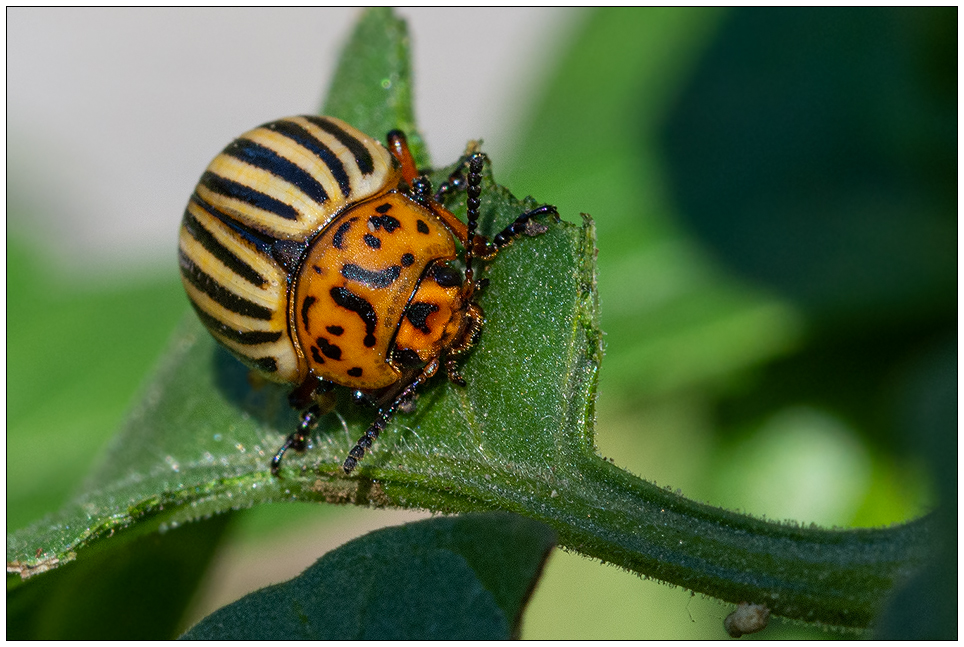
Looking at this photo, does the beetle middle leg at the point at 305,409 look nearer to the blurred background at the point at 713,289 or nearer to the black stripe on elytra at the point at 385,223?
the black stripe on elytra at the point at 385,223

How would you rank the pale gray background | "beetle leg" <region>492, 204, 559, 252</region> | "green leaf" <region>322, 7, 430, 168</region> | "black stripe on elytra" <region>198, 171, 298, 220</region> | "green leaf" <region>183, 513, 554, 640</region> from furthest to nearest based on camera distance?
the pale gray background < "green leaf" <region>322, 7, 430, 168</region> < "black stripe on elytra" <region>198, 171, 298, 220</region> < "beetle leg" <region>492, 204, 559, 252</region> < "green leaf" <region>183, 513, 554, 640</region>

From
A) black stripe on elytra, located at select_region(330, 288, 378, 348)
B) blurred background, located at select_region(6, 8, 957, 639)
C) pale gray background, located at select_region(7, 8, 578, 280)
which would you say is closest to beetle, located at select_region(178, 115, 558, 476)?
black stripe on elytra, located at select_region(330, 288, 378, 348)

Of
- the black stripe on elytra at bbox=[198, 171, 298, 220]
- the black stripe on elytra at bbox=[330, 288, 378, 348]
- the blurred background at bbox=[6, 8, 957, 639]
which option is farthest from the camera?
the blurred background at bbox=[6, 8, 957, 639]

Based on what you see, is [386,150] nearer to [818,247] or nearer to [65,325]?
[818,247]

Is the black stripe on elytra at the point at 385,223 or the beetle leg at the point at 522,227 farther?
the black stripe on elytra at the point at 385,223

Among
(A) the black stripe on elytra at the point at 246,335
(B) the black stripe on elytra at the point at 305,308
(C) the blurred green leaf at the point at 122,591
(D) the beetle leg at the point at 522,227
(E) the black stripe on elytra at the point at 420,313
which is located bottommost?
(C) the blurred green leaf at the point at 122,591

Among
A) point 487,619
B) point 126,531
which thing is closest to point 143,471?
point 126,531

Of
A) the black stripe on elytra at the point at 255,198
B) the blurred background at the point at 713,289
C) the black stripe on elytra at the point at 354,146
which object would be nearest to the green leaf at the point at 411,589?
the black stripe on elytra at the point at 255,198

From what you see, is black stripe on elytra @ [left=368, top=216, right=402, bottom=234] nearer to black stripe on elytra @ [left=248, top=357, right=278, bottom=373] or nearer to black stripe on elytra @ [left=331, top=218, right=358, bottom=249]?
black stripe on elytra @ [left=331, top=218, right=358, bottom=249]
